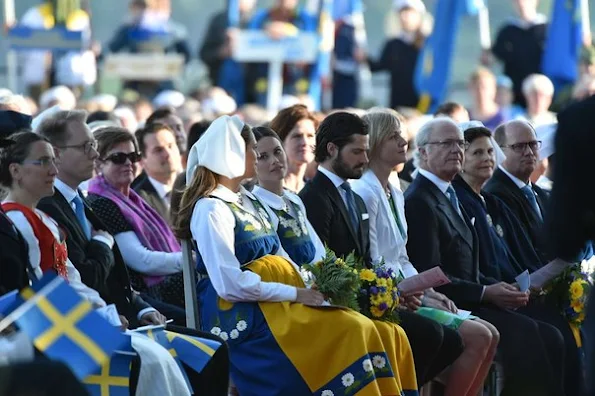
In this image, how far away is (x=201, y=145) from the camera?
305 inches

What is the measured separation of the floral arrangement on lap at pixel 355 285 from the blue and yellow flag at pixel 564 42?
995 cm

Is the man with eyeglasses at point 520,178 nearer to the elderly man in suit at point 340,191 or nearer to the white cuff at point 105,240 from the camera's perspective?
Result: the elderly man in suit at point 340,191

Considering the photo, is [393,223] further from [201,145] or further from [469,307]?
[201,145]

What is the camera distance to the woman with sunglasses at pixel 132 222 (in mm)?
8320

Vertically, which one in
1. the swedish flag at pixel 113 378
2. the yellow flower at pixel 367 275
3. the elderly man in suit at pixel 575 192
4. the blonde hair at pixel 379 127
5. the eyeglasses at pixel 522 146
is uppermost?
the elderly man in suit at pixel 575 192

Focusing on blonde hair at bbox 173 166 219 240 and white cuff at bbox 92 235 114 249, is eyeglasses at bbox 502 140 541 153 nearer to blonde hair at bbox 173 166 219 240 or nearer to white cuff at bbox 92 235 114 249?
blonde hair at bbox 173 166 219 240

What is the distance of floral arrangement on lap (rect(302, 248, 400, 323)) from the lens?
7746mm

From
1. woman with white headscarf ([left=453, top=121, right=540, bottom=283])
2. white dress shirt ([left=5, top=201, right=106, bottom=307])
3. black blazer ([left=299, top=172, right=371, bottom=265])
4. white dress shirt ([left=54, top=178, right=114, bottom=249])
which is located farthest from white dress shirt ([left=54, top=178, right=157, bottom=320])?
woman with white headscarf ([left=453, top=121, right=540, bottom=283])

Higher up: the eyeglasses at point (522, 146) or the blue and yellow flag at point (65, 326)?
the blue and yellow flag at point (65, 326)

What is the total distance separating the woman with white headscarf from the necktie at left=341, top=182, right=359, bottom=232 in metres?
0.98

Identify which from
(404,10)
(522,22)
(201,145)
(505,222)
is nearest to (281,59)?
(404,10)

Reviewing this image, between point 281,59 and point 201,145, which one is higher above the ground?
point 201,145

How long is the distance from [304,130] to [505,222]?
140 cm

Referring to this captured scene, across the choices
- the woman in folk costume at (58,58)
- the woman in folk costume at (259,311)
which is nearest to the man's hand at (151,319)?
the woman in folk costume at (259,311)
